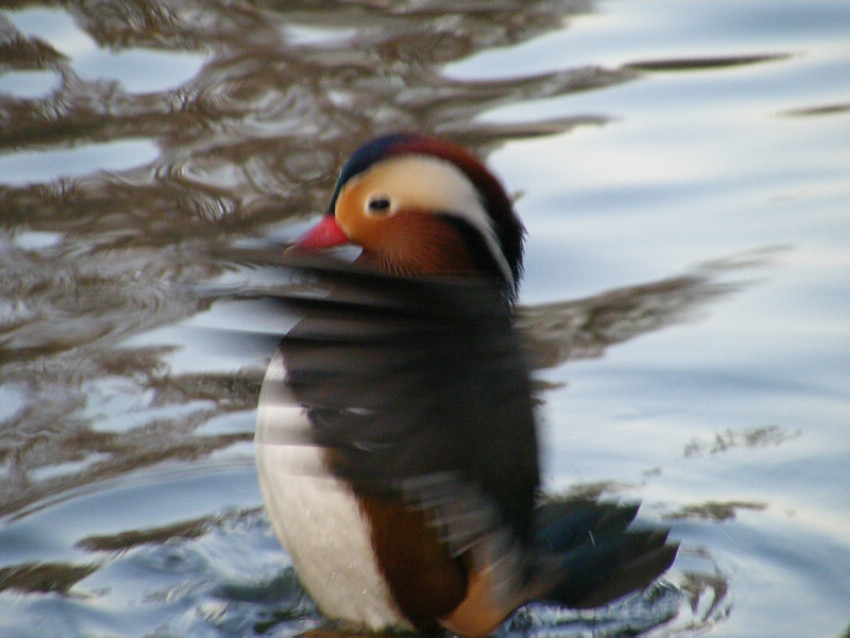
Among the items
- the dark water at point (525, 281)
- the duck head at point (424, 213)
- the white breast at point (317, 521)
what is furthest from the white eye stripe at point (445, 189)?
the white breast at point (317, 521)

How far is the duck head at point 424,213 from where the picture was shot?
2766 mm

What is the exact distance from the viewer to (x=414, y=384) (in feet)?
6.98

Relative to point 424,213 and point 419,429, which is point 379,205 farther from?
point 419,429

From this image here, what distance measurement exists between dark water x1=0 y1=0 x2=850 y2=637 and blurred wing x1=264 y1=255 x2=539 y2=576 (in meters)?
0.14

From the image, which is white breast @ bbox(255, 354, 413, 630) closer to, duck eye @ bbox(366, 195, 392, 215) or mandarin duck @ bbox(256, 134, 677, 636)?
mandarin duck @ bbox(256, 134, 677, 636)

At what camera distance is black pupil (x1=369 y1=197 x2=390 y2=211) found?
286 centimetres

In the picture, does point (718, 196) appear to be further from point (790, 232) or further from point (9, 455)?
point (9, 455)

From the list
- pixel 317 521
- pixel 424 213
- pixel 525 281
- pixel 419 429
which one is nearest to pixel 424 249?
pixel 424 213

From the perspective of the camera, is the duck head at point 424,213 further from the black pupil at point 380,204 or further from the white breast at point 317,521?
the white breast at point 317,521

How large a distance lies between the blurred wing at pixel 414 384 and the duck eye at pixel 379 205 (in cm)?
54

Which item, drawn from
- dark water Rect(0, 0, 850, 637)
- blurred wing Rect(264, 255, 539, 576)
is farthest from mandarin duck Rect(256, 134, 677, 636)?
dark water Rect(0, 0, 850, 637)

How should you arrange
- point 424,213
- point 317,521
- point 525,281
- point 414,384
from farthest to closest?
point 525,281 → point 424,213 → point 317,521 → point 414,384

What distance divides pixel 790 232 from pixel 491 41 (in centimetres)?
200

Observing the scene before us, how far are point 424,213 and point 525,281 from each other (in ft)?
5.29
